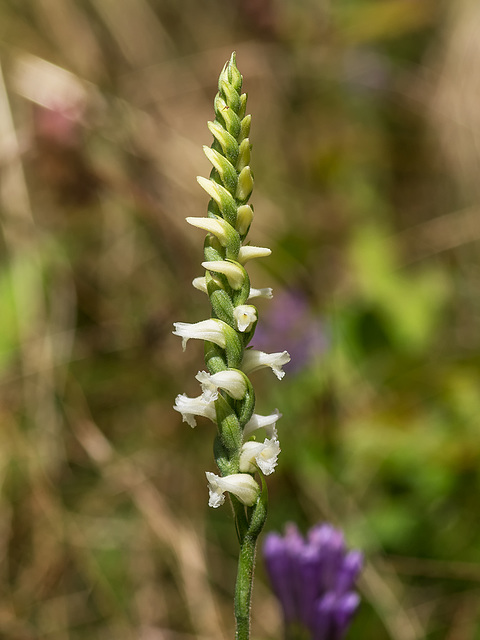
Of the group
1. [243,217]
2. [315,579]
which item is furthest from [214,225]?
[315,579]

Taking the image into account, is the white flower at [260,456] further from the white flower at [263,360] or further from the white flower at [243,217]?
the white flower at [243,217]

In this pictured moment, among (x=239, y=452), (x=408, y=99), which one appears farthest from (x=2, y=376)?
(x=408, y=99)

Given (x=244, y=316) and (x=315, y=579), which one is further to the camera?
(x=315, y=579)

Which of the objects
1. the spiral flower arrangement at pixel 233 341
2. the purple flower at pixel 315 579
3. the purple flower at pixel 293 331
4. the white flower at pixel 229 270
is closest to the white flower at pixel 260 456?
the spiral flower arrangement at pixel 233 341

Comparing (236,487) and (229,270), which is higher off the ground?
(229,270)

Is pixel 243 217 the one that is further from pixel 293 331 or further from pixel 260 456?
pixel 293 331

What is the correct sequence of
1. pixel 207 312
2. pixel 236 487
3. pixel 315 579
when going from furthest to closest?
pixel 207 312 → pixel 315 579 → pixel 236 487

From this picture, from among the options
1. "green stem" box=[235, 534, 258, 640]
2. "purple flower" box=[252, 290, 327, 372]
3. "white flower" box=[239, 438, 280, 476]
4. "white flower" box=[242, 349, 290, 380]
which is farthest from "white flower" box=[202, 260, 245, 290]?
"purple flower" box=[252, 290, 327, 372]
